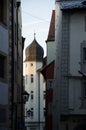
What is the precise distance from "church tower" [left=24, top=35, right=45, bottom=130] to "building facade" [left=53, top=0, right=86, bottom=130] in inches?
2679

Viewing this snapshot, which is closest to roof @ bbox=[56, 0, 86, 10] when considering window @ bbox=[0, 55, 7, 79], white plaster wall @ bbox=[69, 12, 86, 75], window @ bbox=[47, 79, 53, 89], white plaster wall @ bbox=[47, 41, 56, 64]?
white plaster wall @ bbox=[69, 12, 86, 75]

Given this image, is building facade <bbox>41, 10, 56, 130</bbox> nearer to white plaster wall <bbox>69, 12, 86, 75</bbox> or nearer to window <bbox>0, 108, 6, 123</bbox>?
white plaster wall <bbox>69, 12, 86, 75</bbox>

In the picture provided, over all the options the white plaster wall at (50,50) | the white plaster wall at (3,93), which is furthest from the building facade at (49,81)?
the white plaster wall at (3,93)

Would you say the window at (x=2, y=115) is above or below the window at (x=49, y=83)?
below

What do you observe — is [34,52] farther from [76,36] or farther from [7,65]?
[7,65]

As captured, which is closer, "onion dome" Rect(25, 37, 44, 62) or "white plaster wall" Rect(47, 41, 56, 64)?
"white plaster wall" Rect(47, 41, 56, 64)

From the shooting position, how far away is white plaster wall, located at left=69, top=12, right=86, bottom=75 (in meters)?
41.8

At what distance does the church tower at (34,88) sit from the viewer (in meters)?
111

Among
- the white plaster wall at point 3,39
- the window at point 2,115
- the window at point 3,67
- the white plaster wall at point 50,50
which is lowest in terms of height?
the window at point 2,115

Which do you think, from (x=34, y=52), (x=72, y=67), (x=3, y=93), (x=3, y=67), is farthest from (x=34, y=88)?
(x=3, y=93)

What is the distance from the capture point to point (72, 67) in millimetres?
41719

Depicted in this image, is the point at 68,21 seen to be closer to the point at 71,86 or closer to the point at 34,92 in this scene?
the point at 71,86

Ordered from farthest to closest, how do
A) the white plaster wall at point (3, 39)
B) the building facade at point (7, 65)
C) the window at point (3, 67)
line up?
the window at point (3, 67)
the building facade at point (7, 65)
the white plaster wall at point (3, 39)

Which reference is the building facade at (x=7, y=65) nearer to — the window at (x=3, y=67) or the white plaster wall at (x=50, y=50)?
the window at (x=3, y=67)
